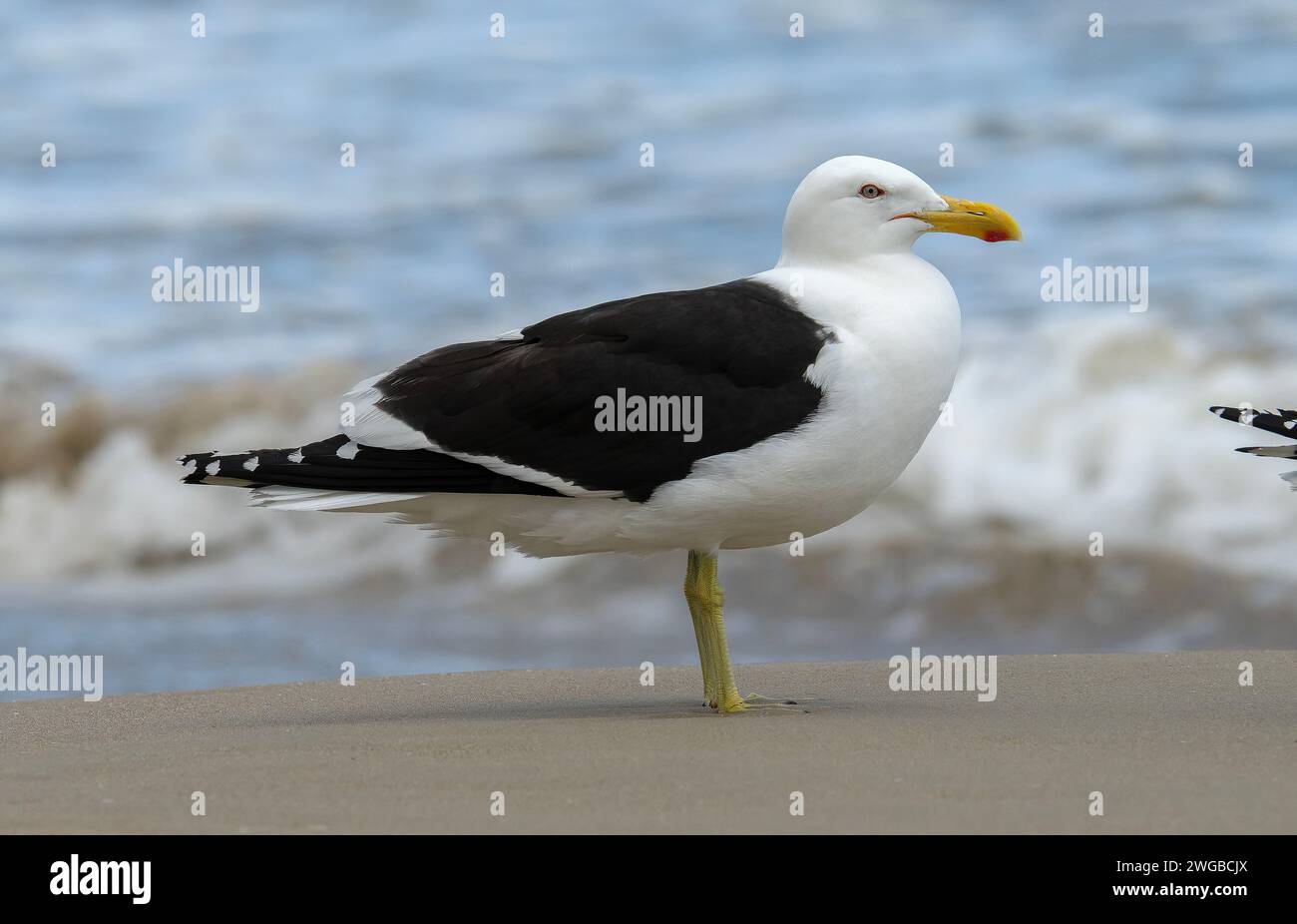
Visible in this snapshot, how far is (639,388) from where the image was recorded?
242 inches

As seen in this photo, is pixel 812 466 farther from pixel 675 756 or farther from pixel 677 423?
pixel 675 756

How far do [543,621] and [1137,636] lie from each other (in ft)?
10.4

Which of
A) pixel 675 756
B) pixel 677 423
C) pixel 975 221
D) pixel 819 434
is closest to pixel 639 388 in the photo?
pixel 677 423

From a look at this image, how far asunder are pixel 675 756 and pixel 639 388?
133 cm

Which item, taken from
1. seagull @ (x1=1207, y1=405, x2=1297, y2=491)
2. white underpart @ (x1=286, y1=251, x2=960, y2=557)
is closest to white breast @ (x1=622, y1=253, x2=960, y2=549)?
white underpart @ (x1=286, y1=251, x2=960, y2=557)

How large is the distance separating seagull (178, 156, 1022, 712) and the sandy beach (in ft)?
2.25

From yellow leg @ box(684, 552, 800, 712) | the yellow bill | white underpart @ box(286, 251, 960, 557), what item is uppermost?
the yellow bill

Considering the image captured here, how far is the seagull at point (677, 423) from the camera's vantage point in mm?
6098

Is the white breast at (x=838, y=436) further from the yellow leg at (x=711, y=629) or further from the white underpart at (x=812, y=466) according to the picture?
the yellow leg at (x=711, y=629)

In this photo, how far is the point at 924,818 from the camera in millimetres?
4520

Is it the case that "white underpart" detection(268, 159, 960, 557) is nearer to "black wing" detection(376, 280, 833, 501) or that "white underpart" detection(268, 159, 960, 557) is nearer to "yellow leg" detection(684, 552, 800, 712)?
"black wing" detection(376, 280, 833, 501)

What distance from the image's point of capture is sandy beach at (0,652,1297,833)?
4.61m

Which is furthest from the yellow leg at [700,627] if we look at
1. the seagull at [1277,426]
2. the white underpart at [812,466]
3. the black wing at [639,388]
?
the seagull at [1277,426]

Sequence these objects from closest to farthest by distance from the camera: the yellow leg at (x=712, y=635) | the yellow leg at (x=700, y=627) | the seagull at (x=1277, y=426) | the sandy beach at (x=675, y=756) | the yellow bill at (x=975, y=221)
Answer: the sandy beach at (x=675, y=756) → the seagull at (x=1277, y=426) → the yellow leg at (x=712, y=635) → the yellow leg at (x=700, y=627) → the yellow bill at (x=975, y=221)
